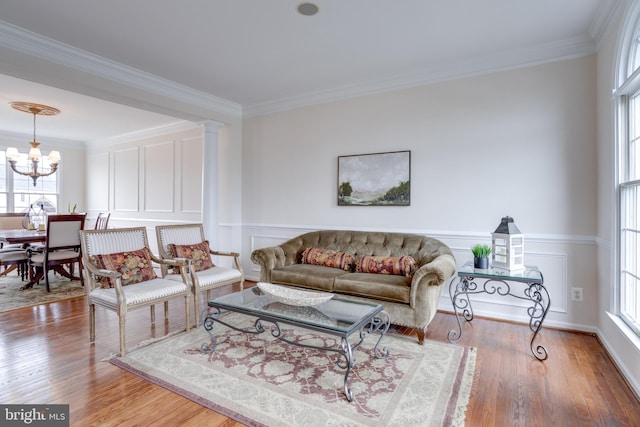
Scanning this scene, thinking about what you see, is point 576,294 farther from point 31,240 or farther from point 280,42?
point 31,240

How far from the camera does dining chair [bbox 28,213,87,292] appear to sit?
180 inches

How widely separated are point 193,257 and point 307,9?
2667 millimetres

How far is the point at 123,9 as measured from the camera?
2617 mm

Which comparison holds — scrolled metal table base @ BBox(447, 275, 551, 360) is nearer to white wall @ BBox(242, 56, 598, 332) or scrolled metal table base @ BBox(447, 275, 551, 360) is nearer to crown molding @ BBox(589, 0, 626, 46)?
white wall @ BBox(242, 56, 598, 332)

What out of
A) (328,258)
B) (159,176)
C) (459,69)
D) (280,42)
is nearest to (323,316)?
(328,258)

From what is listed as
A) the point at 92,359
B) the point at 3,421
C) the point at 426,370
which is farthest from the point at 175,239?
the point at 426,370

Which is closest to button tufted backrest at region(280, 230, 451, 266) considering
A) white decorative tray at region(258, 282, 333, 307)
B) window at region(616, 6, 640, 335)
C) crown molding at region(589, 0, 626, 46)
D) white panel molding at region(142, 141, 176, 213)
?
white decorative tray at region(258, 282, 333, 307)

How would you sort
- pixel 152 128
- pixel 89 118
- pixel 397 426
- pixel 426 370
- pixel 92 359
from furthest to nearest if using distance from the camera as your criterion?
pixel 152 128, pixel 89 118, pixel 92 359, pixel 426 370, pixel 397 426

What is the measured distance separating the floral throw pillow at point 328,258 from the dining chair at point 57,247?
3.47 meters

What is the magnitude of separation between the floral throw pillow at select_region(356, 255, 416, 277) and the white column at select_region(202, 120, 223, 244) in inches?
96.6

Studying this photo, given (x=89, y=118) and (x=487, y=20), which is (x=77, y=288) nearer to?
(x=89, y=118)

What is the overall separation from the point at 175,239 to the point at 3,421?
2088 millimetres

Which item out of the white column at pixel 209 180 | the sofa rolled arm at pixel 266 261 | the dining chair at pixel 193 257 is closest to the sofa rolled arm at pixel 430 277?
the sofa rolled arm at pixel 266 261

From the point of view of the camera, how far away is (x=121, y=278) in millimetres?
2908
